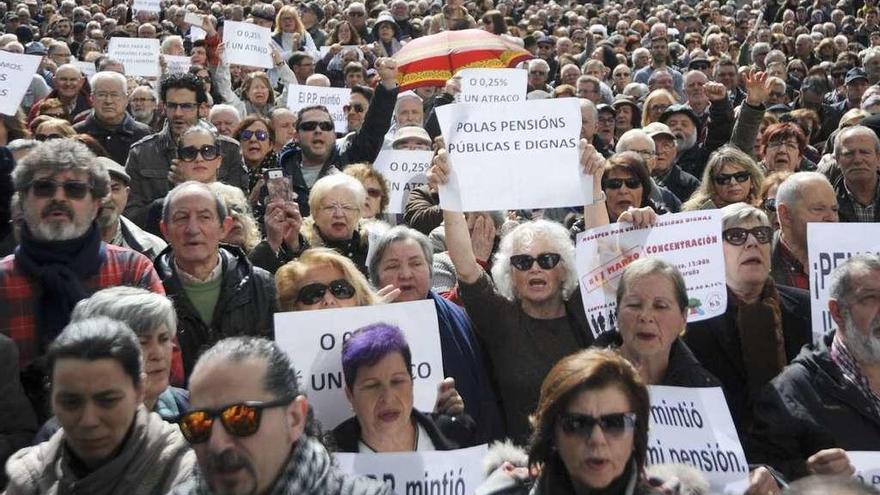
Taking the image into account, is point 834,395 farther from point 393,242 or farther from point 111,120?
point 111,120

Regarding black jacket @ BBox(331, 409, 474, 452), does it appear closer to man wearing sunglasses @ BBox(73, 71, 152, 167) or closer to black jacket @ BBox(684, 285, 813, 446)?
black jacket @ BBox(684, 285, 813, 446)

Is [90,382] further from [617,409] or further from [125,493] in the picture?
[617,409]

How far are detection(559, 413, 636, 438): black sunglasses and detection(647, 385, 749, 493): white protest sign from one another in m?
0.62

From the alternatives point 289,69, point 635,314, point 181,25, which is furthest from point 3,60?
point 181,25

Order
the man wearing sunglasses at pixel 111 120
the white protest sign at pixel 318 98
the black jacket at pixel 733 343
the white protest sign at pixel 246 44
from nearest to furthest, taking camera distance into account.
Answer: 1. the black jacket at pixel 733 343
2. the man wearing sunglasses at pixel 111 120
3. the white protest sign at pixel 318 98
4. the white protest sign at pixel 246 44

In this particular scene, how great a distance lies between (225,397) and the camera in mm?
3529

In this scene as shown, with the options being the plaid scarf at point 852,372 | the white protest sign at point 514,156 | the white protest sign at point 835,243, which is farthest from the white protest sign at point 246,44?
the plaid scarf at point 852,372

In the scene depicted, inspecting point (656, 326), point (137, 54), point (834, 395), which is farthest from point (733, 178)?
point (137, 54)

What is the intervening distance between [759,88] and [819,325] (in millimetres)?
4199

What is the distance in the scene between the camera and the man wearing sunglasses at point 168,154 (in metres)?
8.08

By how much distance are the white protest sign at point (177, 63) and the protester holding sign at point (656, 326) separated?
8784 millimetres

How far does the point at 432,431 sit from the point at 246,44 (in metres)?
8.79

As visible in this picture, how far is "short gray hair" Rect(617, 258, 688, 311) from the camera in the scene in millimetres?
4785

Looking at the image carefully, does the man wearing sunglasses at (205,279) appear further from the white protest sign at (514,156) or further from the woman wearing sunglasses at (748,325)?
the woman wearing sunglasses at (748,325)
